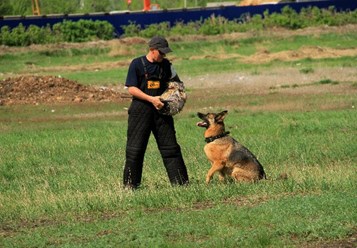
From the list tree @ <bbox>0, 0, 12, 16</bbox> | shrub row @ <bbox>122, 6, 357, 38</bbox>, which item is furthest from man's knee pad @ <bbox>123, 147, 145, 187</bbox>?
tree @ <bbox>0, 0, 12, 16</bbox>

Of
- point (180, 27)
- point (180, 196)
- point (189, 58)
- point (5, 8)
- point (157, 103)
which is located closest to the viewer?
point (180, 196)

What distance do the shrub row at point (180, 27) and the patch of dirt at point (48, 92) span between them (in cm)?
1982

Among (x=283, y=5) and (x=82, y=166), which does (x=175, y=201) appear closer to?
(x=82, y=166)

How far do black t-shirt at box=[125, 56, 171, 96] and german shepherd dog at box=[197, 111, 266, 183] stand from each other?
846 millimetres

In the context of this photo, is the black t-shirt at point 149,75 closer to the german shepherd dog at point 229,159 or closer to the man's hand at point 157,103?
the man's hand at point 157,103

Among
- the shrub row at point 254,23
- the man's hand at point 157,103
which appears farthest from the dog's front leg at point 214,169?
the shrub row at point 254,23

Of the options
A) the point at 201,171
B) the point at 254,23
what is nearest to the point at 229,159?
the point at 201,171

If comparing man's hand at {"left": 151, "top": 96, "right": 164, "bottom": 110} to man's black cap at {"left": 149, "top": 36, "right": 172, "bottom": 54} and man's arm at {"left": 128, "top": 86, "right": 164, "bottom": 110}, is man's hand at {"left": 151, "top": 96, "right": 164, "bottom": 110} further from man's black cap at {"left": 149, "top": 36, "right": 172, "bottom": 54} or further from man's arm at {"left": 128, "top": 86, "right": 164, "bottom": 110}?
man's black cap at {"left": 149, "top": 36, "right": 172, "bottom": 54}

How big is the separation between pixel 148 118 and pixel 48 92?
1613 cm

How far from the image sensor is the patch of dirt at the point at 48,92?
28.3m

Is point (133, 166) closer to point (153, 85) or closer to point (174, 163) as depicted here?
point (174, 163)

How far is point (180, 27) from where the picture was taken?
175 feet

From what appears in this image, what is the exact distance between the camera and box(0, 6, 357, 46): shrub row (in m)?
49.7

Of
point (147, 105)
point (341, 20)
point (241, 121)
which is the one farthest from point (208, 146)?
point (341, 20)
